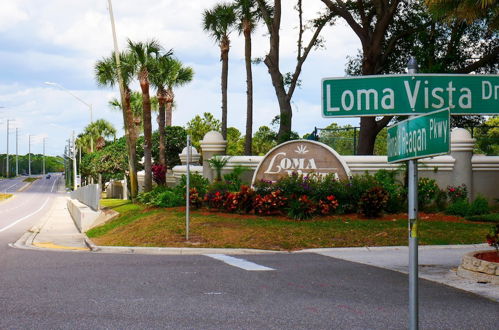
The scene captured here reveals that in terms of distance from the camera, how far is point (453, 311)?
8172 mm

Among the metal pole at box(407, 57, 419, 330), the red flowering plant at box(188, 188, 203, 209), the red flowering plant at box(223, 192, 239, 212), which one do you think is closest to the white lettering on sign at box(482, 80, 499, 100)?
the metal pole at box(407, 57, 419, 330)

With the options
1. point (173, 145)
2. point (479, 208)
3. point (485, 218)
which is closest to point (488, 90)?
point (485, 218)

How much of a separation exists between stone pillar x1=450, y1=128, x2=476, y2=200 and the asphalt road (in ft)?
38.5

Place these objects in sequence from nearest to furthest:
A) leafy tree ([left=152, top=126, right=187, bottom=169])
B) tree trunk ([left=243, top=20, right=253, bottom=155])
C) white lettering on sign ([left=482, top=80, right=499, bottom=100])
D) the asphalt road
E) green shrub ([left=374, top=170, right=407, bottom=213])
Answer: white lettering on sign ([left=482, top=80, right=499, bottom=100]), the asphalt road, green shrub ([left=374, top=170, right=407, bottom=213]), tree trunk ([left=243, top=20, right=253, bottom=155]), leafy tree ([left=152, top=126, right=187, bottom=169])

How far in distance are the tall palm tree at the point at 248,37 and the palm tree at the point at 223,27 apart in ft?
1.98

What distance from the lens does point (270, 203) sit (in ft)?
67.8

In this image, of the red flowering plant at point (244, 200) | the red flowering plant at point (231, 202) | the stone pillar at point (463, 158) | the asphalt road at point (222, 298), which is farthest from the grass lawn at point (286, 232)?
the asphalt road at point (222, 298)

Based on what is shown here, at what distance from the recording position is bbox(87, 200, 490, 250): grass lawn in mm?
17312

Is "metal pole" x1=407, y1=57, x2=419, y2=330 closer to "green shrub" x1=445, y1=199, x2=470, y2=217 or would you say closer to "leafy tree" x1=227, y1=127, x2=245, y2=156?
"green shrub" x1=445, y1=199, x2=470, y2=217

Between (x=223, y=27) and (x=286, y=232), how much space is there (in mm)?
19880

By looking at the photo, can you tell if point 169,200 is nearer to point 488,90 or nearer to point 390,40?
point 390,40

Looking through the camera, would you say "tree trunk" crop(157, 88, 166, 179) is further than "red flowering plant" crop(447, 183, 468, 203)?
Yes

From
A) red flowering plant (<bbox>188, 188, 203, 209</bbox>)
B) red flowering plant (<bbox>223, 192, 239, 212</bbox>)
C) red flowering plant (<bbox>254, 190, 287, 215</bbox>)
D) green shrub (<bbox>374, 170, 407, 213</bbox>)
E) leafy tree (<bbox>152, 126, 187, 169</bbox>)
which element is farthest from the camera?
leafy tree (<bbox>152, 126, 187, 169</bbox>)

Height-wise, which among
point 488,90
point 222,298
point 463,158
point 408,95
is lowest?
point 222,298
